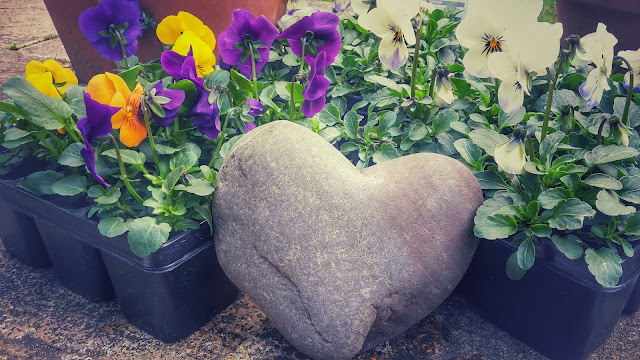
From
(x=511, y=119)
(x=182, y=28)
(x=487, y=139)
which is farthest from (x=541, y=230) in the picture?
(x=182, y=28)

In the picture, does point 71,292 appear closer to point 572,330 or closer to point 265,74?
point 265,74

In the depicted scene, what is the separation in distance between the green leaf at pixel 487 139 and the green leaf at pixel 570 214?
24 centimetres

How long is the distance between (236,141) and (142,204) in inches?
12.4

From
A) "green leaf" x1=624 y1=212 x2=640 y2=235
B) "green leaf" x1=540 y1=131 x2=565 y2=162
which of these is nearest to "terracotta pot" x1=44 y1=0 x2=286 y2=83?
"green leaf" x1=540 y1=131 x2=565 y2=162

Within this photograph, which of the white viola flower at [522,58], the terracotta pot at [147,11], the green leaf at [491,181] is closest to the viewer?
the white viola flower at [522,58]

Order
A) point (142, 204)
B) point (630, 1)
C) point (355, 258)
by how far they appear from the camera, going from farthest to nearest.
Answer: point (630, 1), point (142, 204), point (355, 258)

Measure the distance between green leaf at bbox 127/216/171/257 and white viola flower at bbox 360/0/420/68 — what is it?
831mm

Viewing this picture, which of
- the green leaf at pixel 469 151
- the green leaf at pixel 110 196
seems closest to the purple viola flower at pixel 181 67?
the green leaf at pixel 110 196

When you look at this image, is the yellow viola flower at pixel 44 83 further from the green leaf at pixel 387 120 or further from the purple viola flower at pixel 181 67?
the green leaf at pixel 387 120

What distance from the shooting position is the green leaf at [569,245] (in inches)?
57.0

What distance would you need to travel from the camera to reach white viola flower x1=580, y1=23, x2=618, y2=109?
4.93 feet

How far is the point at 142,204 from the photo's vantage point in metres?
1.60

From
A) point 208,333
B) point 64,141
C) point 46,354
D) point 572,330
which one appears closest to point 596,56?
point 572,330

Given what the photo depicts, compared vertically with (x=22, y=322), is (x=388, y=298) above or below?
above
